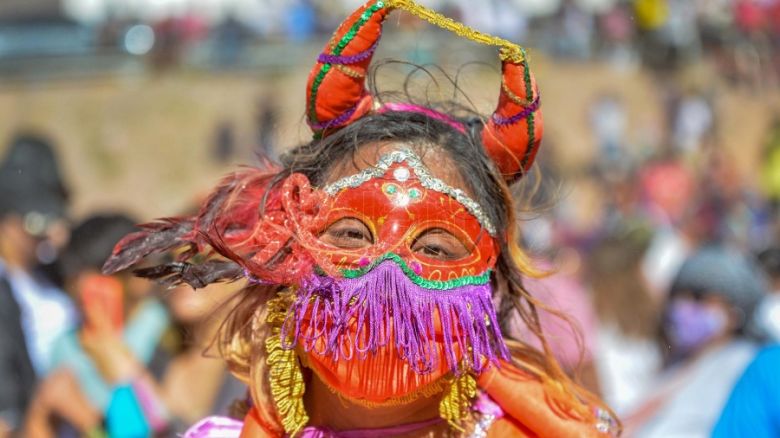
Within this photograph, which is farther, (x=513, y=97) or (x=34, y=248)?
(x=34, y=248)

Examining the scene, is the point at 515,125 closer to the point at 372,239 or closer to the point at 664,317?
the point at 372,239

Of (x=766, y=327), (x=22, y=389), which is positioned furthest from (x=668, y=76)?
(x=22, y=389)

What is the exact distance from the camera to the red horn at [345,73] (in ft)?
6.97

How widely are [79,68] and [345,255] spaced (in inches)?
725

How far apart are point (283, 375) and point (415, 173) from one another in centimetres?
48

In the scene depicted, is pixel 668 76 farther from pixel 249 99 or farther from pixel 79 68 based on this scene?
pixel 79 68

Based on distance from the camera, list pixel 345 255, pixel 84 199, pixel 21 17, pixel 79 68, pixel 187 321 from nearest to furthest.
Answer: pixel 345 255, pixel 187 321, pixel 84 199, pixel 79 68, pixel 21 17

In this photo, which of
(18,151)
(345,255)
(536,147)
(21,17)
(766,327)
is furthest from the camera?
(21,17)

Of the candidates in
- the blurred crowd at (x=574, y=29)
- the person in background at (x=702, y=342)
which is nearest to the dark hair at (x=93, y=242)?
the person in background at (x=702, y=342)

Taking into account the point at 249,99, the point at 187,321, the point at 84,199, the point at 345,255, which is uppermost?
the point at 345,255

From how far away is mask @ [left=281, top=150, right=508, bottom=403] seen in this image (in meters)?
2.00

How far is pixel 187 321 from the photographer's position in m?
4.52

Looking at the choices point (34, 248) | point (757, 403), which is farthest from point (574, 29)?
point (757, 403)

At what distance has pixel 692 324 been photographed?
527 cm
